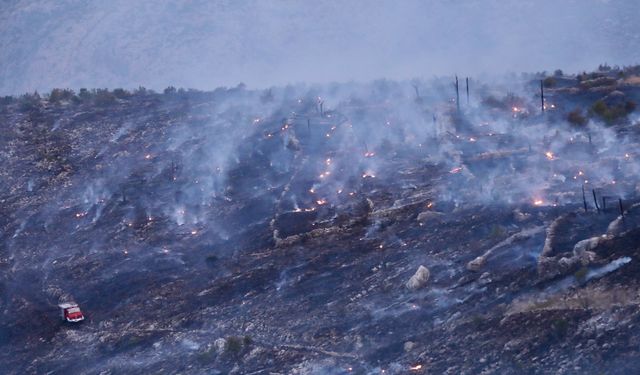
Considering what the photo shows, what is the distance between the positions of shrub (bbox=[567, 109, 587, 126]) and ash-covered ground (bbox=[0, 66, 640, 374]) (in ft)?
0.50

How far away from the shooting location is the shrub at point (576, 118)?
42.8 metres

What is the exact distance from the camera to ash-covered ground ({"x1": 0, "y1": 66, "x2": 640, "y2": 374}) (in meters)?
24.5

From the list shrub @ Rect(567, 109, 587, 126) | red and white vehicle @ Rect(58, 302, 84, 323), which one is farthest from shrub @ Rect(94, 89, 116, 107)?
shrub @ Rect(567, 109, 587, 126)

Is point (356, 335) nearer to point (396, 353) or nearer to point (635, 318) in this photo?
point (396, 353)

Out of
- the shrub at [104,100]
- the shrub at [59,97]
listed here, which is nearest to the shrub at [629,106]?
the shrub at [104,100]

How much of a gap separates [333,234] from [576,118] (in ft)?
53.5

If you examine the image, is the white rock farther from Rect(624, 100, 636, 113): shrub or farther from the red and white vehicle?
Rect(624, 100, 636, 113): shrub

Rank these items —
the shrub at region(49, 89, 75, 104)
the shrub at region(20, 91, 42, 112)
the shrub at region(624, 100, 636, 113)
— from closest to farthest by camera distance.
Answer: the shrub at region(624, 100, 636, 113)
the shrub at region(20, 91, 42, 112)
the shrub at region(49, 89, 75, 104)

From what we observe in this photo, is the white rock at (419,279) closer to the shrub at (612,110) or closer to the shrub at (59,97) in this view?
the shrub at (612,110)

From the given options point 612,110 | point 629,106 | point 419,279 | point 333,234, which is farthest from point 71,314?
point 629,106

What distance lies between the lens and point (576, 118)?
43344 mm

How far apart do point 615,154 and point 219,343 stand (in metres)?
20.4

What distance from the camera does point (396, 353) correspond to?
2434 centimetres

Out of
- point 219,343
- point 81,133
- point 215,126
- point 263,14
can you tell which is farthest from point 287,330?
Answer: point 263,14
